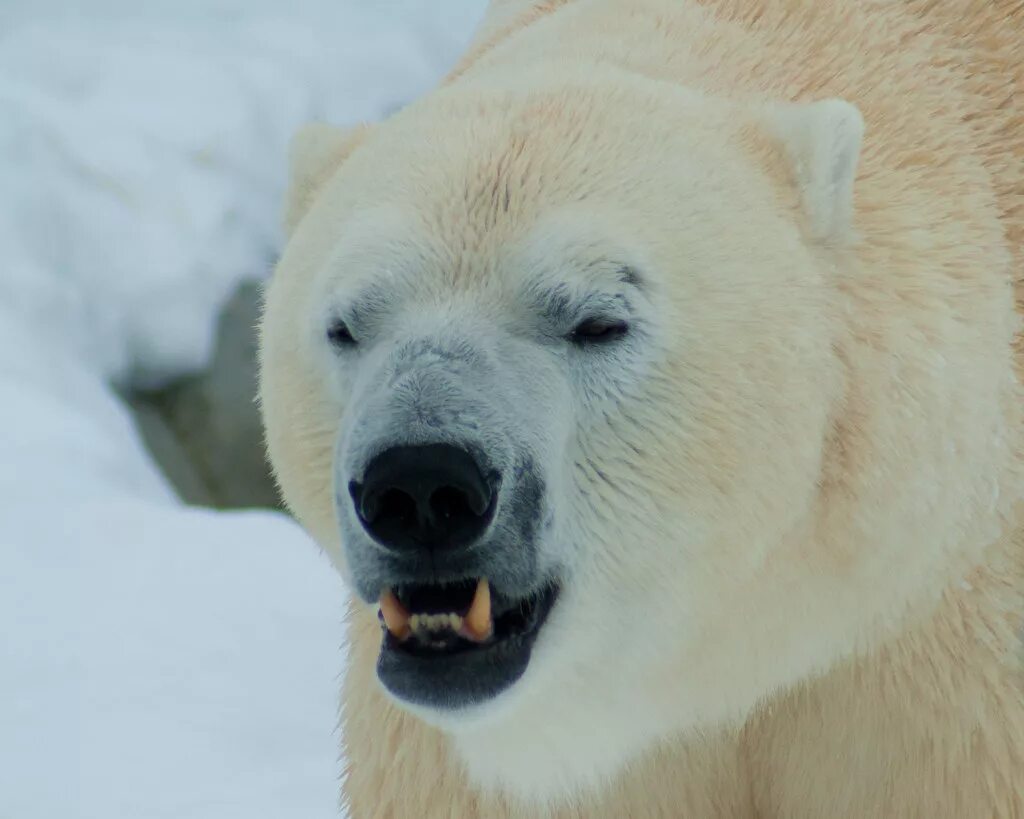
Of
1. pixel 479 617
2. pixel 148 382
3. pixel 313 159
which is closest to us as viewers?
pixel 479 617

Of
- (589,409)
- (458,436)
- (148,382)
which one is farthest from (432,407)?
(148,382)

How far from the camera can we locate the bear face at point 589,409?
1.46 meters

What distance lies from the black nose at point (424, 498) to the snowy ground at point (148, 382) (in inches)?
45.8

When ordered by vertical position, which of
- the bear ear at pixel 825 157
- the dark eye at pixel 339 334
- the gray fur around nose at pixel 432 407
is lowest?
the dark eye at pixel 339 334

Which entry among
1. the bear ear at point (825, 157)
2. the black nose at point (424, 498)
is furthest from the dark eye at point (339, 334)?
the bear ear at point (825, 157)

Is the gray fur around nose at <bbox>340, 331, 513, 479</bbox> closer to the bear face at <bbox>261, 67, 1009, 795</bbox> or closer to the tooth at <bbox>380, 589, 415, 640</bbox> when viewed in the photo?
the bear face at <bbox>261, 67, 1009, 795</bbox>

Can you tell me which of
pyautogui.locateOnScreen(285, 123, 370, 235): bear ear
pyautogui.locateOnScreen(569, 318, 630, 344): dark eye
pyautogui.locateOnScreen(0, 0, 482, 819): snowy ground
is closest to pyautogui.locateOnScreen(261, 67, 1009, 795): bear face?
pyautogui.locateOnScreen(569, 318, 630, 344): dark eye

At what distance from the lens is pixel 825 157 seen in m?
1.66

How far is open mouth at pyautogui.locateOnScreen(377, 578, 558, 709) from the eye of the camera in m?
1.50

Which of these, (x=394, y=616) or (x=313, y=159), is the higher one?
(x=313, y=159)

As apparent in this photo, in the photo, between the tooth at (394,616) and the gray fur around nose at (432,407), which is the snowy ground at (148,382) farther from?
the gray fur around nose at (432,407)

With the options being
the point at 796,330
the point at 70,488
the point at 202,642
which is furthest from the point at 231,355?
the point at 796,330

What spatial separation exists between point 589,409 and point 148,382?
4175mm

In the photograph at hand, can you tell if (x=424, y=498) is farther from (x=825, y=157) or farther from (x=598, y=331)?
(x=825, y=157)
